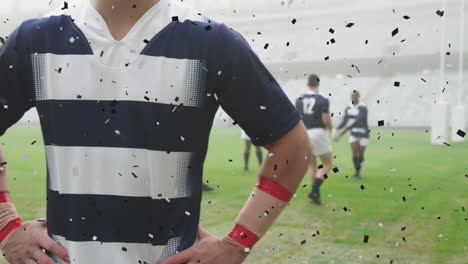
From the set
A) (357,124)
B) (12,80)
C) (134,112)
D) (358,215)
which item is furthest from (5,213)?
(357,124)

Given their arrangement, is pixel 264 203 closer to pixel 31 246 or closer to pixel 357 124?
pixel 31 246

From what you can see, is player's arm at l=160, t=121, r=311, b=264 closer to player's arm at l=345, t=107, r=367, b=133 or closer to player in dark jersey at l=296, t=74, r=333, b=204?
player in dark jersey at l=296, t=74, r=333, b=204

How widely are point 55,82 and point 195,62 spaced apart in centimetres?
26

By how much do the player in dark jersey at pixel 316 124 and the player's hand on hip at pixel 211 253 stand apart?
4726 mm

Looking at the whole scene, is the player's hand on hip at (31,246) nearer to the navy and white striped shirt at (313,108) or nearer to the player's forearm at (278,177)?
the player's forearm at (278,177)

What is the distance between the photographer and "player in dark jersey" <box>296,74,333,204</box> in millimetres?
5699

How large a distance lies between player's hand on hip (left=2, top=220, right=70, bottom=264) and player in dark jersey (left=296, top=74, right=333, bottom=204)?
475 cm

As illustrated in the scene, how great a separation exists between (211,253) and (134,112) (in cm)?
29

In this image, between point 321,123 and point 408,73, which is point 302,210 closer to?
point 321,123

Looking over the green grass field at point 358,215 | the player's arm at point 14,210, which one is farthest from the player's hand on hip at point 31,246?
the green grass field at point 358,215

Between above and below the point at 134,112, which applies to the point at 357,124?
below

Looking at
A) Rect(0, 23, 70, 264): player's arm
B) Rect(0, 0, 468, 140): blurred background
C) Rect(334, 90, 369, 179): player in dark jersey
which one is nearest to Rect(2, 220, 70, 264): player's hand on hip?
Rect(0, 23, 70, 264): player's arm

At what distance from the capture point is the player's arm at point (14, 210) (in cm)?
98

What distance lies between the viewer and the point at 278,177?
3.25ft
